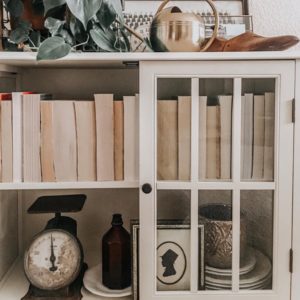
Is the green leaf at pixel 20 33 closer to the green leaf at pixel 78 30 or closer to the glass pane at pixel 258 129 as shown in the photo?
the green leaf at pixel 78 30

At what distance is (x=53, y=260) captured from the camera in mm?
1438

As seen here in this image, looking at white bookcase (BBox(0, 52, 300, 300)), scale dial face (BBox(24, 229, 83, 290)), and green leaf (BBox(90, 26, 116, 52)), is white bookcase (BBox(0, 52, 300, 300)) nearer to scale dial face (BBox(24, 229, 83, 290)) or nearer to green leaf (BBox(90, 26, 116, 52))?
green leaf (BBox(90, 26, 116, 52))

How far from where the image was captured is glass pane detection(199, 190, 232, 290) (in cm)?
135

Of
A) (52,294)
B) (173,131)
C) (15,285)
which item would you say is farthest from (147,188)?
(15,285)

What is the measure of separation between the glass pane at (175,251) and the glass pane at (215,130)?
100 millimetres

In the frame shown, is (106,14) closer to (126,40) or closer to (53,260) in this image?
(126,40)

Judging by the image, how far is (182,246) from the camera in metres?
1.38

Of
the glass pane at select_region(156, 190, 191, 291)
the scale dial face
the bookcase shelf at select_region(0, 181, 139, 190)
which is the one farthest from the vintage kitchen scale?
the glass pane at select_region(156, 190, 191, 291)

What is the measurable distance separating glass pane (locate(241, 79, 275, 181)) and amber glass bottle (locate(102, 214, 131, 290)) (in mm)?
409

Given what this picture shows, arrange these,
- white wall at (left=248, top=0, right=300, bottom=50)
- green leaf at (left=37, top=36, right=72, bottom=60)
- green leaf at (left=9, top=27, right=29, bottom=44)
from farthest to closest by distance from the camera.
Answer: white wall at (left=248, top=0, right=300, bottom=50) → green leaf at (left=9, top=27, right=29, bottom=44) → green leaf at (left=37, top=36, right=72, bottom=60)

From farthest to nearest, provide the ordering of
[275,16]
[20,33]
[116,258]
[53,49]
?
[275,16]
[116,258]
[20,33]
[53,49]

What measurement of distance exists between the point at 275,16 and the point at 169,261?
91 cm

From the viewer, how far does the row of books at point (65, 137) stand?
1375 mm

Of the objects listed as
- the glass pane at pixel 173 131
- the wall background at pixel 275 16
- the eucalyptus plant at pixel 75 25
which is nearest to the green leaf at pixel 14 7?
the eucalyptus plant at pixel 75 25
